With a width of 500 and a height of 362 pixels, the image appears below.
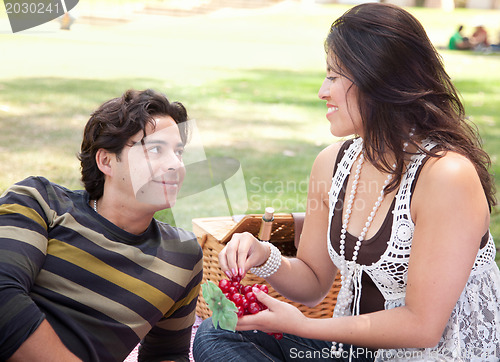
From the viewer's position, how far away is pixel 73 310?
160 centimetres

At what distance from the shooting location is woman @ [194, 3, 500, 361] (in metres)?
1.45

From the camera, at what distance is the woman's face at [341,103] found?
5.28 ft

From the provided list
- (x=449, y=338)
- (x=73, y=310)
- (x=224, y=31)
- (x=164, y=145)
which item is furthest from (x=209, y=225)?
(x=224, y=31)

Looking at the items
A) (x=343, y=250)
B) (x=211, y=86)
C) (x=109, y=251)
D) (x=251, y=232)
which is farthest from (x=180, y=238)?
(x=211, y=86)

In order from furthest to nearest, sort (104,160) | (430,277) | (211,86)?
1. (211,86)
2. (104,160)
3. (430,277)

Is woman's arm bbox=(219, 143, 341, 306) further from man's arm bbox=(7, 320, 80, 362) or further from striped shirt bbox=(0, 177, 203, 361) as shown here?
man's arm bbox=(7, 320, 80, 362)

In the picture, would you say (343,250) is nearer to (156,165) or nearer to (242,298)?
(242,298)

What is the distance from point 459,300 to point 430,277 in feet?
0.60

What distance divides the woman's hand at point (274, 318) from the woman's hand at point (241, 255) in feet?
0.42

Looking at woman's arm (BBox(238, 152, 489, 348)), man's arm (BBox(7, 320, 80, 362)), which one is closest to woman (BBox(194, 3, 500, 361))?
woman's arm (BBox(238, 152, 489, 348))

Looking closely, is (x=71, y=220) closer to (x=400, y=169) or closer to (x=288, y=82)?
(x=400, y=169)

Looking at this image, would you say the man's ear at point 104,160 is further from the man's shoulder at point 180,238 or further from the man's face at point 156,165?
the man's shoulder at point 180,238

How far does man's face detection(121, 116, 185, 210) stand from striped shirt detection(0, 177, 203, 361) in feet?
0.41

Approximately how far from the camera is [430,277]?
1433 mm
